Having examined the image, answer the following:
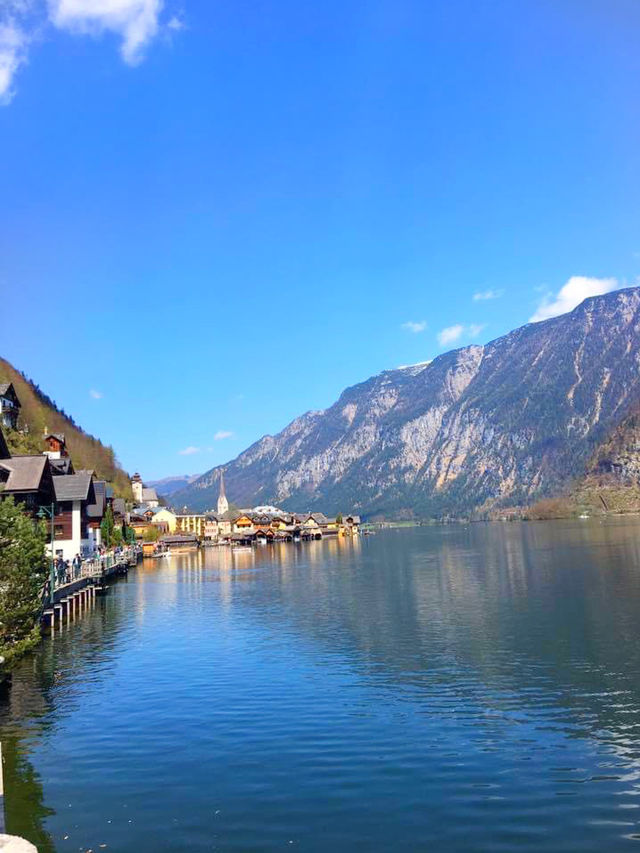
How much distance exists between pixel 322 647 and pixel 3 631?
22460 mm

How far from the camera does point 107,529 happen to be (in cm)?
13125

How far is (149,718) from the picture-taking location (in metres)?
32.0

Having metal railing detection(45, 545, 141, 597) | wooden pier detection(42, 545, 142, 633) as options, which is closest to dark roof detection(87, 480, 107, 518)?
metal railing detection(45, 545, 141, 597)

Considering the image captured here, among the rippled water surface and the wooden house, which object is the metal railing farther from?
the rippled water surface

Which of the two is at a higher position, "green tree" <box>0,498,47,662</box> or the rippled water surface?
"green tree" <box>0,498,47,662</box>

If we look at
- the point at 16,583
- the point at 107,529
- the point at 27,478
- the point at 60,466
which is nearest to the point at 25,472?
the point at 27,478

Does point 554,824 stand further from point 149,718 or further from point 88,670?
point 88,670

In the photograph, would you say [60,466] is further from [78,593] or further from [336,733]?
[336,733]

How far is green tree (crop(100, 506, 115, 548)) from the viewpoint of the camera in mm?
129062

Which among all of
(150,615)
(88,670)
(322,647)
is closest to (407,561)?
(150,615)

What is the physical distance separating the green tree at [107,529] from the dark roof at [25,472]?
55245 millimetres

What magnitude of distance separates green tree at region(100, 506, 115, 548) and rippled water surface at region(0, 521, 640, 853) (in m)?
68.4

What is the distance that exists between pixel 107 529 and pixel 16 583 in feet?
333

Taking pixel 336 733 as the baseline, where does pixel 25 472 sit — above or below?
above
